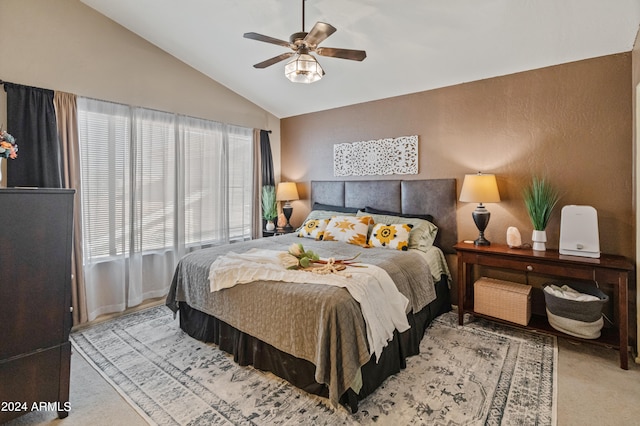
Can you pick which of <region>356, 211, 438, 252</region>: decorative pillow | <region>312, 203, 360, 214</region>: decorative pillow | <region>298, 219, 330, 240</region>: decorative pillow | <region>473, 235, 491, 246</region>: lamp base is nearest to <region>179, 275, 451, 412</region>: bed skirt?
<region>356, 211, 438, 252</region>: decorative pillow

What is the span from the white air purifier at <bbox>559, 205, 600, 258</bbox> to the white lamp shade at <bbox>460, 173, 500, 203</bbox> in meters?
0.57

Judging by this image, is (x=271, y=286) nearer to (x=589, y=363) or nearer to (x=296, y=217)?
(x=589, y=363)

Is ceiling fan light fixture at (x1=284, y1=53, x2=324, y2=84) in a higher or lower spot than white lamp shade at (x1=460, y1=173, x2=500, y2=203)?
higher

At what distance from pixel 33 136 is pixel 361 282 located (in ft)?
10.3

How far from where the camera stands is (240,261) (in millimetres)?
2633

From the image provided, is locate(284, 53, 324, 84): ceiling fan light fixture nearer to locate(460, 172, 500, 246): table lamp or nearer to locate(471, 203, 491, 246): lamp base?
locate(460, 172, 500, 246): table lamp

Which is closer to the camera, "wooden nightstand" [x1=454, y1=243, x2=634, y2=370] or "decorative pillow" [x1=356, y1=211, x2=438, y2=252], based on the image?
"wooden nightstand" [x1=454, y1=243, x2=634, y2=370]

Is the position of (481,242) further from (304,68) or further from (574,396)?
(304,68)

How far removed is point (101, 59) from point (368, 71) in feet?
9.32

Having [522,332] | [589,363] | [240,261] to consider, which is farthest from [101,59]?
[589,363]

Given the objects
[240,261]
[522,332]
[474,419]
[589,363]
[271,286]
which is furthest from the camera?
[522,332]

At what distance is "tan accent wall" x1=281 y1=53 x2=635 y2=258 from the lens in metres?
2.73

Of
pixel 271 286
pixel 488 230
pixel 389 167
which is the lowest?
pixel 271 286

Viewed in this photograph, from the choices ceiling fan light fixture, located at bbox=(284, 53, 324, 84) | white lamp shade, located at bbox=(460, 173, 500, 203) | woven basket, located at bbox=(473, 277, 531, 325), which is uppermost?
ceiling fan light fixture, located at bbox=(284, 53, 324, 84)
